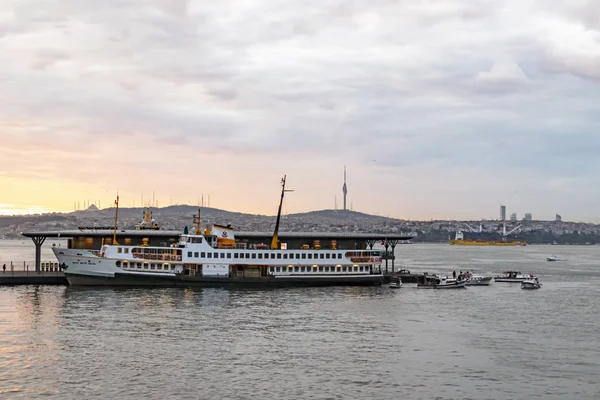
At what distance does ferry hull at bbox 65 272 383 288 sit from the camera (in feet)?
237

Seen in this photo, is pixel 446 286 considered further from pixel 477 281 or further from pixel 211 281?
pixel 211 281

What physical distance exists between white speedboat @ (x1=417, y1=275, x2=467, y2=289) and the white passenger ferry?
593 centimetres

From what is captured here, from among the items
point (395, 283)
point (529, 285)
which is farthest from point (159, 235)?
point (529, 285)

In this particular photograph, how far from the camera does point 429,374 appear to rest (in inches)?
1436

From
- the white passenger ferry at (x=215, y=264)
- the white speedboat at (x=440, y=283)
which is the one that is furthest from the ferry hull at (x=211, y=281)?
the white speedboat at (x=440, y=283)

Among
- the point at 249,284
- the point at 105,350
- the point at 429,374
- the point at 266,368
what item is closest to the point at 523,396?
the point at 429,374

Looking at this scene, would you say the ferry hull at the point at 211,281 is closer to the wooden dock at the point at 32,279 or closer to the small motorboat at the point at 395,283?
the small motorboat at the point at 395,283

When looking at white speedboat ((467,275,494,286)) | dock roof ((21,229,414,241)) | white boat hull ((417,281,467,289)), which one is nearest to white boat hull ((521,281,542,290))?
white speedboat ((467,275,494,286))

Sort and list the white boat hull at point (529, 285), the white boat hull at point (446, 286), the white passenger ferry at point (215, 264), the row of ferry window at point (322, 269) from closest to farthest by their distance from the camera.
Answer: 1. the white passenger ferry at point (215, 264)
2. the row of ferry window at point (322, 269)
3. the white boat hull at point (446, 286)
4. the white boat hull at point (529, 285)

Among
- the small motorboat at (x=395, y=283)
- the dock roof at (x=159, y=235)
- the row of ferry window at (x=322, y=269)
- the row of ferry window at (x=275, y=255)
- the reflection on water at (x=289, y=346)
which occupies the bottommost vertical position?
the reflection on water at (x=289, y=346)

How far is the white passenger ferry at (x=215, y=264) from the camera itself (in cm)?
7238

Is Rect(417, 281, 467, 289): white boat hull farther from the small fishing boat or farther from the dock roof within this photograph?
the dock roof

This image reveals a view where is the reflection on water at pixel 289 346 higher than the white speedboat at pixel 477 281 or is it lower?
lower

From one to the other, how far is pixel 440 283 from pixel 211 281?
27.6 metres
